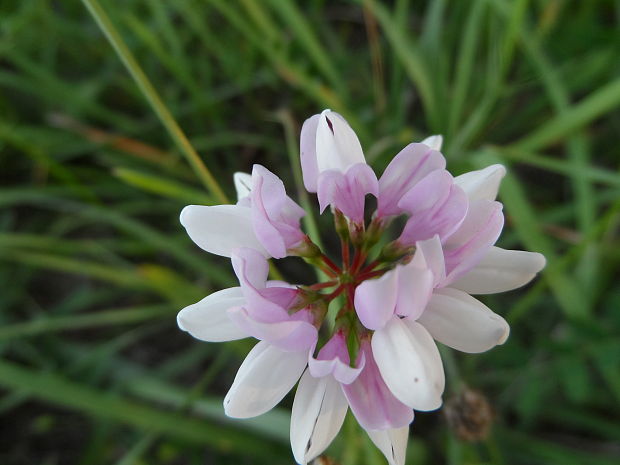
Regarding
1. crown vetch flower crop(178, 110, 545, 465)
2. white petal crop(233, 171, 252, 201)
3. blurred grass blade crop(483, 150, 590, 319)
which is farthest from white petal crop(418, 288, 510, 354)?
blurred grass blade crop(483, 150, 590, 319)

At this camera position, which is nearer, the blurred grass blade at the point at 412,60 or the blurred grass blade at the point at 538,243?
the blurred grass blade at the point at 538,243

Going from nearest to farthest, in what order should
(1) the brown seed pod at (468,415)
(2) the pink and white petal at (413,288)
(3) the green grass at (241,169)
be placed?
(2) the pink and white petal at (413,288), (1) the brown seed pod at (468,415), (3) the green grass at (241,169)

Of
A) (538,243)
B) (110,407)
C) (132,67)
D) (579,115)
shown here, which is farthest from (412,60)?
(110,407)

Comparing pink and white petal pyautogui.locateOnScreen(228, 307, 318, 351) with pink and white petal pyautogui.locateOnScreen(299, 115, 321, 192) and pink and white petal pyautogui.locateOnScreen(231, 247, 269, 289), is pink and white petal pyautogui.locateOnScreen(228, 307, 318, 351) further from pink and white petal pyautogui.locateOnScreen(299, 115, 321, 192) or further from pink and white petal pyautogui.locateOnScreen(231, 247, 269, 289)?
pink and white petal pyautogui.locateOnScreen(299, 115, 321, 192)

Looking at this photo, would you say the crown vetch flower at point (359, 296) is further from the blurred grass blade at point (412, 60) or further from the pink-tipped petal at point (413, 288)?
the blurred grass blade at point (412, 60)

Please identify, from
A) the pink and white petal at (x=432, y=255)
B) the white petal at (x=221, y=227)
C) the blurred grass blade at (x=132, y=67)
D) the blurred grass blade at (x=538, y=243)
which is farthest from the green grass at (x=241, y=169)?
the pink and white petal at (x=432, y=255)

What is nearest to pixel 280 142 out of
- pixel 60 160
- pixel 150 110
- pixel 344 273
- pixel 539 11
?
pixel 150 110
